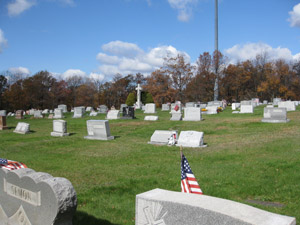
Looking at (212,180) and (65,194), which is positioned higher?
(65,194)

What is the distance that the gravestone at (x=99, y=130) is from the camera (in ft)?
50.5

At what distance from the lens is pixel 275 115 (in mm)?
17938

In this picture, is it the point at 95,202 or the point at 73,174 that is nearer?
the point at 95,202

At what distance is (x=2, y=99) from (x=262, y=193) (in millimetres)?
57505

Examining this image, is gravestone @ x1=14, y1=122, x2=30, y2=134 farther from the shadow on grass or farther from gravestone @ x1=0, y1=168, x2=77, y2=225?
gravestone @ x1=0, y1=168, x2=77, y2=225

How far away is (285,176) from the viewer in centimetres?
721

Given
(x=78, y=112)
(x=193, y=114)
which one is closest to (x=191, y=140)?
(x=193, y=114)

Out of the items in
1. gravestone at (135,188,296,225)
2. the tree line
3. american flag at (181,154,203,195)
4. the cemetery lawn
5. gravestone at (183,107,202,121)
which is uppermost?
the tree line

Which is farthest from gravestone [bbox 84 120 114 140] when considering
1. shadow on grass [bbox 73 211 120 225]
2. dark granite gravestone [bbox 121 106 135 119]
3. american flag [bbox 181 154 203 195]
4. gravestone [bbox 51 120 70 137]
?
dark granite gravestone [bbox 121 106 135 119]

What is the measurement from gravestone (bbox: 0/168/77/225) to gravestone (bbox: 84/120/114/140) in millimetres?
10870

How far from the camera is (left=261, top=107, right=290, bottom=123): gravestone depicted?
17609 mm

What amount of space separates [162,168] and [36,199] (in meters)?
5.30

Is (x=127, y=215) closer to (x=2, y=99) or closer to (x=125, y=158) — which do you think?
(x=125, y=158)

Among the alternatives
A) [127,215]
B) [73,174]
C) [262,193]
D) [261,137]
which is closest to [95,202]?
[127,215]
